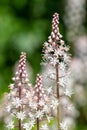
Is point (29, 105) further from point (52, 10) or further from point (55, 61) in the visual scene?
point (52, 10)

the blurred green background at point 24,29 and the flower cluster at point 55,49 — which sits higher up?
the blurred green background at point 24,29

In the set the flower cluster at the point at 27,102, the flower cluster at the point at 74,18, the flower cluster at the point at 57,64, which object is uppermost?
the flower cluster at the point at 74,18

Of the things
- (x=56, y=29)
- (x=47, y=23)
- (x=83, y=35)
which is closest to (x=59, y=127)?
(x=56, y=29)

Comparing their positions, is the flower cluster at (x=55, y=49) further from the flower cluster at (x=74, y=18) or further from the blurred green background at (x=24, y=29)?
the flower cluster at (x=74, y=18)

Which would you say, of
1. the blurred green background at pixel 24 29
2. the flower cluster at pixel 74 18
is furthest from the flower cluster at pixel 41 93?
the flower cluster at pixel 74 18

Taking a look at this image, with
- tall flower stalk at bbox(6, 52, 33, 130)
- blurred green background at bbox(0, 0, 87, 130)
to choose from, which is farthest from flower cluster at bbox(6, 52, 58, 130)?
blurred green background at bbox(0, 0, 87, 130)

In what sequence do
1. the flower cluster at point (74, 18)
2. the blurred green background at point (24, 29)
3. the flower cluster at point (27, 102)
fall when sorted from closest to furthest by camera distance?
the flower cluster at point (27, 102) < the flower cluster at point (74, 18) < the blurred green background at point (24, 29)

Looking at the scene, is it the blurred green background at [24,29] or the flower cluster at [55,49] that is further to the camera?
the blurred green background at [24,29]

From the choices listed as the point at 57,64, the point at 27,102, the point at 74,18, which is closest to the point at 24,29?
the point at 74,18
